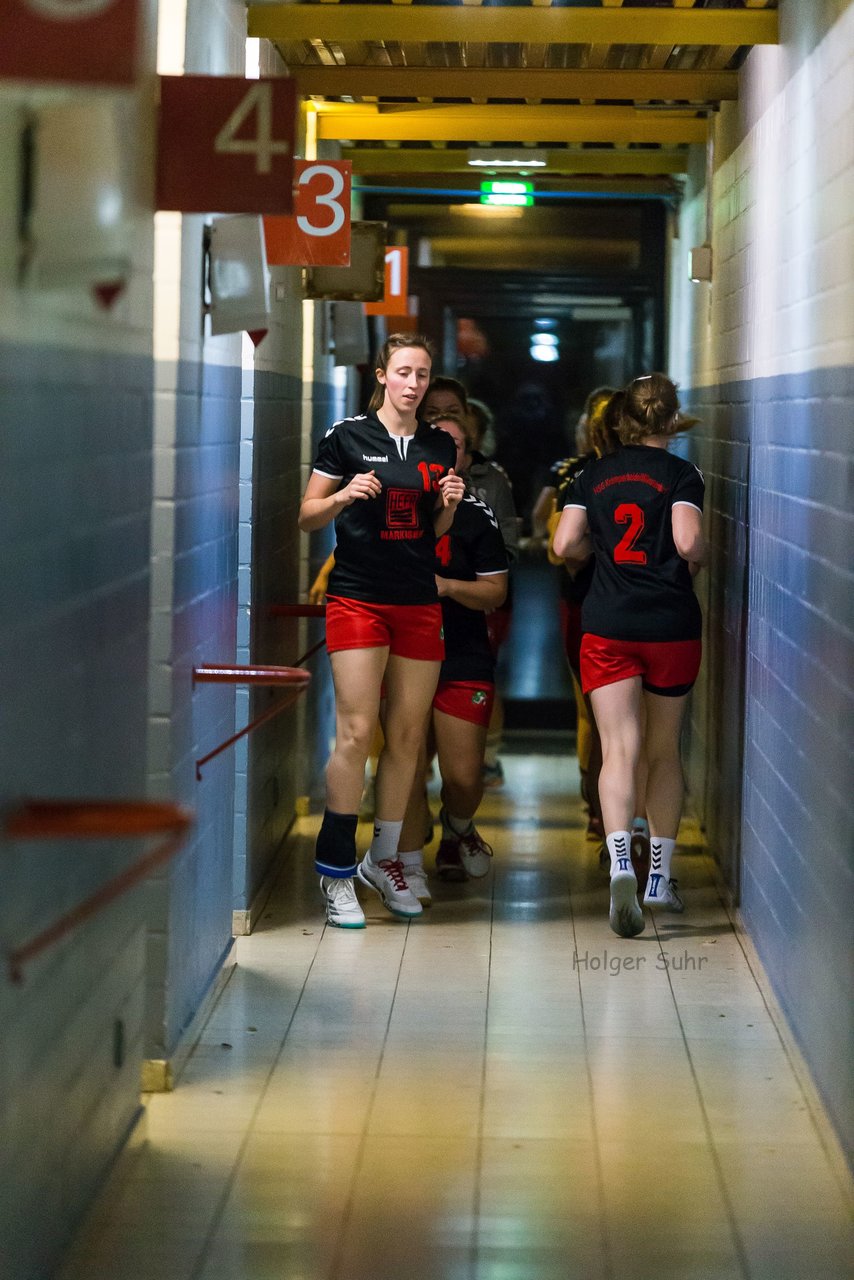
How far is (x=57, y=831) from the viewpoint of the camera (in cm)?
230

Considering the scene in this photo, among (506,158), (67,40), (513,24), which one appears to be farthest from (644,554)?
(67,40)

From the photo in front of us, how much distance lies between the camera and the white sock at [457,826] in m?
6.11

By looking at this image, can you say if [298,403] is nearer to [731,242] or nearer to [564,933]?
[731,242]

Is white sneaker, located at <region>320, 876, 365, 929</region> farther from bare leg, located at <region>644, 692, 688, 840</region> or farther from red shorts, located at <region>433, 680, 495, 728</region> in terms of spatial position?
bare leg, located at <region>644, 692, 688, 840</region>

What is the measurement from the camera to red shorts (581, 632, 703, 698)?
532 centimetres

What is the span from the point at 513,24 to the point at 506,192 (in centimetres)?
331

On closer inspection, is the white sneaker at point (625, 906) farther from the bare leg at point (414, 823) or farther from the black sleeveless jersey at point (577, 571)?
the black sleeveless jersey at point (577, 571)

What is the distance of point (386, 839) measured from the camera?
5.55 meters

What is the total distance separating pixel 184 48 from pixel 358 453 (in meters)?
1.68

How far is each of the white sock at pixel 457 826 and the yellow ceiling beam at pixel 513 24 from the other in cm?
263

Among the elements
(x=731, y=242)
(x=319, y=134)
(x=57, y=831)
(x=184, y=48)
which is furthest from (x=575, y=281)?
(x=57, y=831)

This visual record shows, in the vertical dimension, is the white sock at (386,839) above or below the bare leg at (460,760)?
below

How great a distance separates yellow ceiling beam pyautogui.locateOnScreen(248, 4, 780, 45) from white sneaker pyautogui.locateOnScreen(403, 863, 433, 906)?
2.66 meters

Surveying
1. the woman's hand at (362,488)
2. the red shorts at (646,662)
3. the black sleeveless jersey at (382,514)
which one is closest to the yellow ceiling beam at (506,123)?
the black sleeveless jersey at (382,514)
